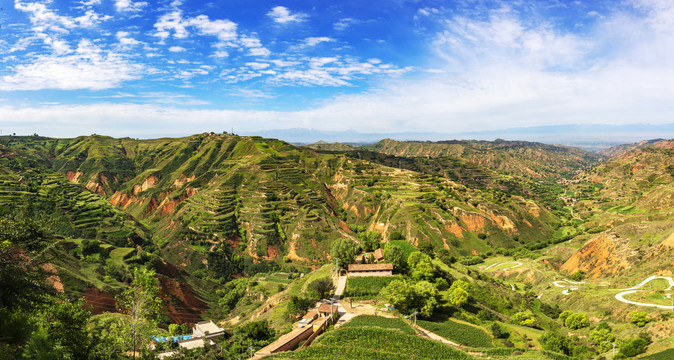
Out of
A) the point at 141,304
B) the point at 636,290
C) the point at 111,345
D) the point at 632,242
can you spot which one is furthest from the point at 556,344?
the point at 632,242

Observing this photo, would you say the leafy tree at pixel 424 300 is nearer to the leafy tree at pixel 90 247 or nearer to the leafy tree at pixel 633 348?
the leafy tree at pixel 633 348

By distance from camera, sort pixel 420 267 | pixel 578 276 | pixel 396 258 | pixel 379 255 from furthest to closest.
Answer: pixel 578 276 → pixel 379 255 → pixel 420 267 → pixel 396 258

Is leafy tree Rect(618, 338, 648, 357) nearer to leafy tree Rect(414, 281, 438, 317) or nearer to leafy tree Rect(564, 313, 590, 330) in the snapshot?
leafy tree Rect(564, 313, 590, 330)

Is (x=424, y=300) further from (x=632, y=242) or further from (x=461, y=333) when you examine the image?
(x=632, y=242)

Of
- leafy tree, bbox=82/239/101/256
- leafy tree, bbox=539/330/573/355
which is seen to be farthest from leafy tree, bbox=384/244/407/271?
leafy tree, bbox=82/239/101/256

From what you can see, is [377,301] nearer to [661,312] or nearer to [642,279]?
[661,312]

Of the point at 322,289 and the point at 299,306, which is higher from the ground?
the point at 322,289

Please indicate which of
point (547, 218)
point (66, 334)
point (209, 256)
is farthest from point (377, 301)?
point (547, 218)
